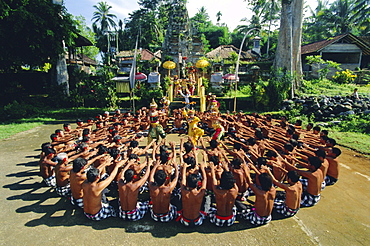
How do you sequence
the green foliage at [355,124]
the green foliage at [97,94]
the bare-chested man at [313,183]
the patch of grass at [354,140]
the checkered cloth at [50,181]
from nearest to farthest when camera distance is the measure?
the bare-chested man at [313,183], the checkered cloth at [50,181], the patch of grass at [354,140], the green foliage at [355,124], the green foliage at [97,94]

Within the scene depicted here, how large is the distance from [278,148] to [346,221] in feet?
8.45

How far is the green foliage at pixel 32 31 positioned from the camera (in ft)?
49.9

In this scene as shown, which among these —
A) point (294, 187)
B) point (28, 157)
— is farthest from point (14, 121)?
point (294, 187)

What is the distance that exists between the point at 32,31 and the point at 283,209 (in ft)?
64.0

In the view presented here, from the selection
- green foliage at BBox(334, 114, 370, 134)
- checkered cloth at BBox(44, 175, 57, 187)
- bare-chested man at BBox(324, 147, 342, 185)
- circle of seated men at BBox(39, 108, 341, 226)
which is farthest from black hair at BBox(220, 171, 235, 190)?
green foliage at BBox(334, 114, 370, 134)

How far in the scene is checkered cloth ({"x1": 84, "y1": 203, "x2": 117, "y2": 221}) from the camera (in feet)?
14.9

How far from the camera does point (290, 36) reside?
18.5 m

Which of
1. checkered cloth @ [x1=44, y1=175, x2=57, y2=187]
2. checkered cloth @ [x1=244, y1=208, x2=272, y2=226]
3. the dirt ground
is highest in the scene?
checkered cloth @ [x1=44, y1=175, x2=57, y2=187]

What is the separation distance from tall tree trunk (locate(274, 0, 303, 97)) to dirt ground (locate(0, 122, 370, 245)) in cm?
1517

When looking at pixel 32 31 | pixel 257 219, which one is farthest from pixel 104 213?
pixel 32 31

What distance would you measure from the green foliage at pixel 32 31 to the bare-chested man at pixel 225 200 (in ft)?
58.6

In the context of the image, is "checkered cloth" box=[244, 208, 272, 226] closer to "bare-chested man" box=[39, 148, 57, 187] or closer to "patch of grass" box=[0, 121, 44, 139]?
"bare-chested man" box=[39, 148, 57, 187]

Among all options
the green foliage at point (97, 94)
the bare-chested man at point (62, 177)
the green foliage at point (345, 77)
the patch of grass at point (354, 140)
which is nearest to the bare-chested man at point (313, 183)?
the patch of grass at point (354, 140)

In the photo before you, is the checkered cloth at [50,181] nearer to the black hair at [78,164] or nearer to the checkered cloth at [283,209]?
the black hair at [78,164]
